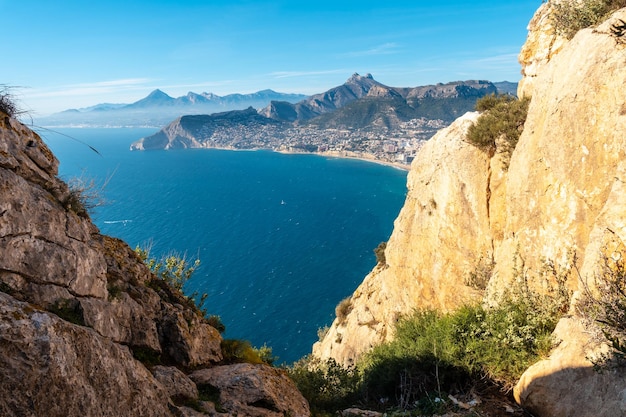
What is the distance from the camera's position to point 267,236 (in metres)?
106

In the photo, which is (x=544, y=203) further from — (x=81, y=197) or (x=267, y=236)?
(x=267, y=236)

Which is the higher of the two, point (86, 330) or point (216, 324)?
point (86, 330)

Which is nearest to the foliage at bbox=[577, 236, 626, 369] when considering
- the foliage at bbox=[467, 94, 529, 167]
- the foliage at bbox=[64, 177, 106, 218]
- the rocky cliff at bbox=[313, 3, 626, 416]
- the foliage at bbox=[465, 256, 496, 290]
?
the rocky cliff at bbox=[313, 3, 626, 416]

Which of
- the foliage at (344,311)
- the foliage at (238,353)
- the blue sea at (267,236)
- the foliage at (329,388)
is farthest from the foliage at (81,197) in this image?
the foliage at (344,311)

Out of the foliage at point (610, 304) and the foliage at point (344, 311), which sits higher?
the foliage at point (610, 304)

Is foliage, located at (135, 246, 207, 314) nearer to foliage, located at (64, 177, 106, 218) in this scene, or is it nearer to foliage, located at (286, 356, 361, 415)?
foliage, located at (64, 177, 106, 218)

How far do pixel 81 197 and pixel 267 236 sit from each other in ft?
320

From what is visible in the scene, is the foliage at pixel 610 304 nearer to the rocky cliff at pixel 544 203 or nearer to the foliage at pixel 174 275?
the rocky cliff at pixel 544 203

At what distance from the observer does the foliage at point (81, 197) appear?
27.0 ft

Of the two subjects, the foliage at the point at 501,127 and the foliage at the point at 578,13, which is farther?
the foliage at the point at 501,127

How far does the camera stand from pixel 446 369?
1193 cm

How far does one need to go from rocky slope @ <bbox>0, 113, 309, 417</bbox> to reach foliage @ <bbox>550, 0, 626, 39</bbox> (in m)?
16.8

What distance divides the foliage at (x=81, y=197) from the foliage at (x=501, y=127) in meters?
15.9

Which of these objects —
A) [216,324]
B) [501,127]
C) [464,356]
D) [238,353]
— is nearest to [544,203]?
[501,127]
